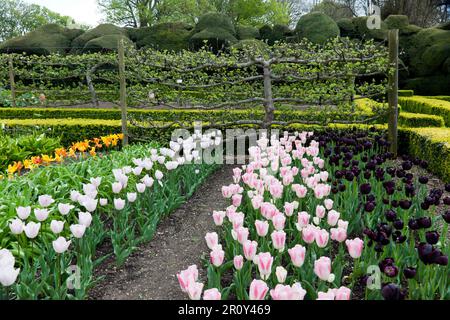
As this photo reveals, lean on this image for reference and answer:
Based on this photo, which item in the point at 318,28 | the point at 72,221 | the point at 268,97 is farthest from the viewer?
the point at 318,28

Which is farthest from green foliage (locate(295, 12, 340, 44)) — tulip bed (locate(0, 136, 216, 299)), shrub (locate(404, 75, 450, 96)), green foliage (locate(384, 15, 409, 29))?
tulip bed (locate(0, 136, 216, 299))

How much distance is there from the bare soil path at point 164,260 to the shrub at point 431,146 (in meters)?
3.04

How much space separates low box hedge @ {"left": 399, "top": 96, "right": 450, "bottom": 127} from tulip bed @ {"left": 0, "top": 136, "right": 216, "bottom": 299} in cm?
819

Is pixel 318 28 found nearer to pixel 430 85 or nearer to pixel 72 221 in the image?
pixel 430 85

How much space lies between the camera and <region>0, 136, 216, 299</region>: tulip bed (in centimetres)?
274

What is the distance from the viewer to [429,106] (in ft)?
41.5

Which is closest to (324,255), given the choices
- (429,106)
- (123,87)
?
(123,87)

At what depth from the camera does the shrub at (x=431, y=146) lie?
586 centimetres

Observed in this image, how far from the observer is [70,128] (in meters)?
9.70

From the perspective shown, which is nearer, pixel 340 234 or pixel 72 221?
pixel 340 234

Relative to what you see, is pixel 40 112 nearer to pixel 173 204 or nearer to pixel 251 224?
pixel 173 204

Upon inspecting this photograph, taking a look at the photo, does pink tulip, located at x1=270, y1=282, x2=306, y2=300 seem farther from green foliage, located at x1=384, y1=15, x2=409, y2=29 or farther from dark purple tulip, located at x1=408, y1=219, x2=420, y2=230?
green foliage, located at x1=384, y1=15, x2=409, y2=29

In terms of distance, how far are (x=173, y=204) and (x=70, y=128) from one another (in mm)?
5998

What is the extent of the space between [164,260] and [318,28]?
18.3 metres
